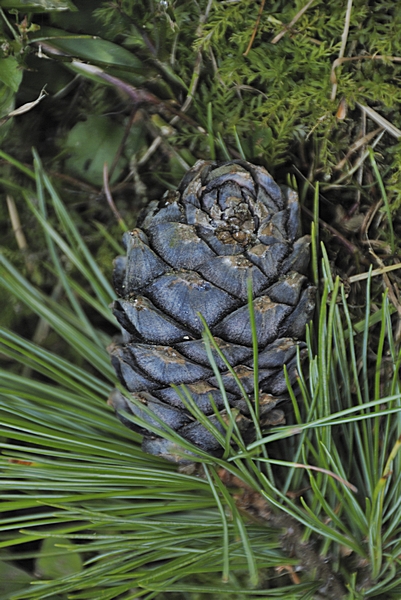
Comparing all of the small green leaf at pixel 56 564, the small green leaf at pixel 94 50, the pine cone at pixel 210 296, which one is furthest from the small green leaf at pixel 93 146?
the small green leaf at pixel 56 564

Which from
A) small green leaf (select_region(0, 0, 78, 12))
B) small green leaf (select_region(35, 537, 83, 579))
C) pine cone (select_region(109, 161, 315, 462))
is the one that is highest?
small green leaf (select_region(0, 0, 78, 12))

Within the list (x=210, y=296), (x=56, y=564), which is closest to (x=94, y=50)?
(x=210, y=296)

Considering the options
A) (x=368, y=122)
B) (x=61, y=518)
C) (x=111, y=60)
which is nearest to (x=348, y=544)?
(x=61, y=518)

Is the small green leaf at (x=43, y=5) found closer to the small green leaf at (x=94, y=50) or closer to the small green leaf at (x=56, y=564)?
the small green leaf at (x=94, y=50)

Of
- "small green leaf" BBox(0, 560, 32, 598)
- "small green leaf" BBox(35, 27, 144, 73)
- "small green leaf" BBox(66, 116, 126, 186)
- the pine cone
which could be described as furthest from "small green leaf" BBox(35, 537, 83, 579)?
"small green leaf" BBox(35, 27, 144, 73)

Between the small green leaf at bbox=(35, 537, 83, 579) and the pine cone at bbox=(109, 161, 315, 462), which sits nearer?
the pine cone at bbox=(109, 161, 315, 462)

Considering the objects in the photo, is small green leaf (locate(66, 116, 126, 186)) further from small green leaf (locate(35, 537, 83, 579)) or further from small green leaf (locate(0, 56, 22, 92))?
small green leaf (locate(35, 537, 83, 579))

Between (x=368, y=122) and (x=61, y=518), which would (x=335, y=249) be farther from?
(x=61, y=518)
